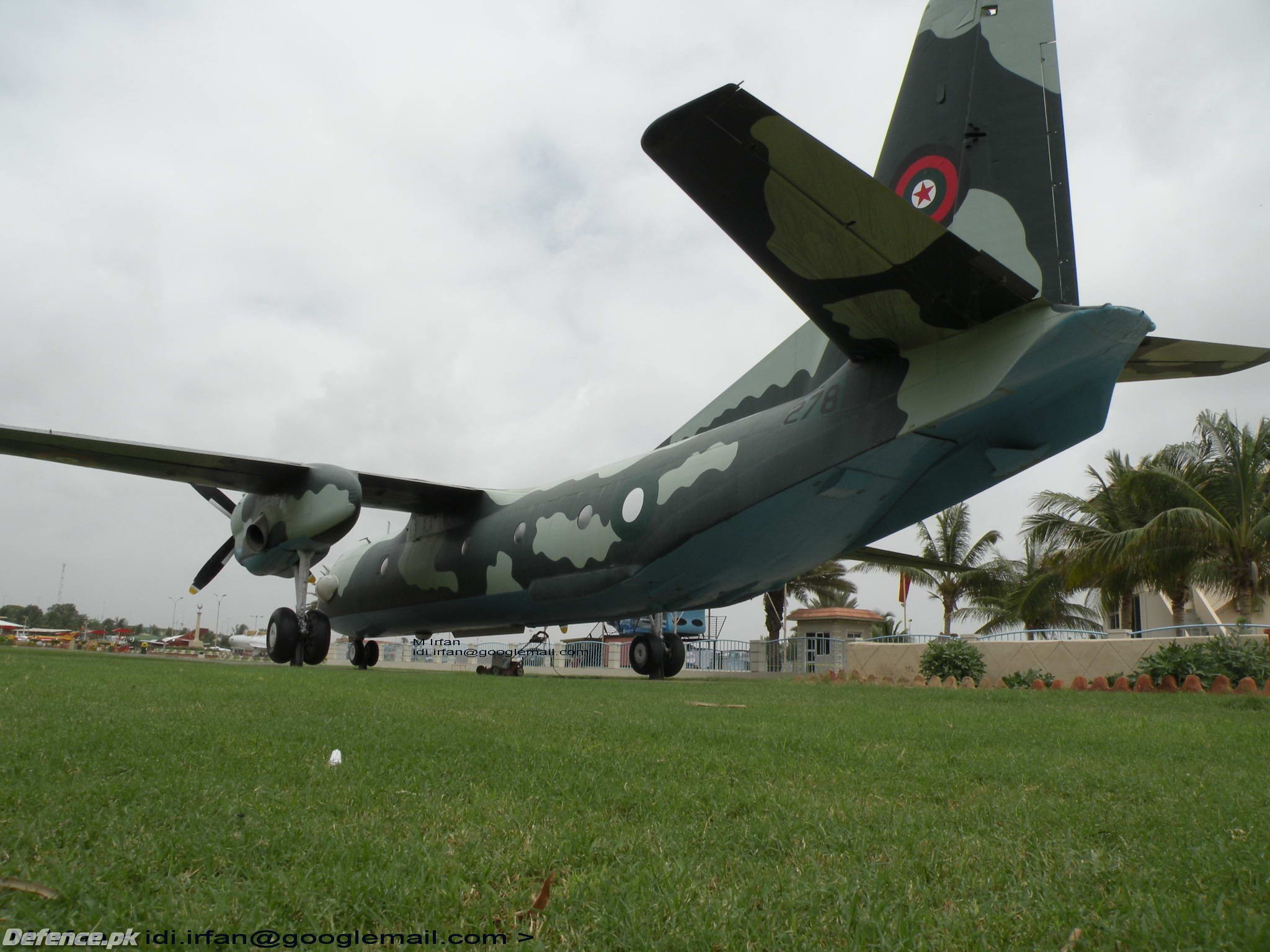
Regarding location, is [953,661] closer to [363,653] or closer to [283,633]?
[283,633]

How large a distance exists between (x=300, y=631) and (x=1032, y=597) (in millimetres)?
24239

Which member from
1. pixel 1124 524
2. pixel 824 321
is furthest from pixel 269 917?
pixel 1124 524

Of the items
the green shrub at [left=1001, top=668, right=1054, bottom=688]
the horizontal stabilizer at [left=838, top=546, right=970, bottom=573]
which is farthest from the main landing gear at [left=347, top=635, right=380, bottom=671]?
the green shrub at [left=1001, top=668, right=1054, bottom=688]

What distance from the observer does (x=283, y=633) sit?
13195 millimetres

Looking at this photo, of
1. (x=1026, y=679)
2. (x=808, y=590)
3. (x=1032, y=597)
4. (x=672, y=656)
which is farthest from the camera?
(x=808, y=590)

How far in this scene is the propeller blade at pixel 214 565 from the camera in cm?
1562

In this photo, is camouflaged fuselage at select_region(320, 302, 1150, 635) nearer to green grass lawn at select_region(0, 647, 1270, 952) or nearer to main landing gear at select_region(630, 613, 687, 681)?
green grass lawn at select_region(0, 647, 1270, 952)

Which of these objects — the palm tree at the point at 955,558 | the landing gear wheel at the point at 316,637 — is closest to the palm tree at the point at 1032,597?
the palm tree at the point at 955,558

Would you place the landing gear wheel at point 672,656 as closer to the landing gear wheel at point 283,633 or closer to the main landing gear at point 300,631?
the main landing gear at point 300,631

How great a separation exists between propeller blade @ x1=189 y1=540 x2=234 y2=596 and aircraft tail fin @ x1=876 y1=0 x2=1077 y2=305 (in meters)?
13.7

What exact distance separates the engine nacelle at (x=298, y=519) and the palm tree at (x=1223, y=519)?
18060mm

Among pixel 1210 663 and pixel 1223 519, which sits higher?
pixel 1223 519

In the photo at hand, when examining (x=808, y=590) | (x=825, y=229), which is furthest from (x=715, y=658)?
(x=825, y=229)

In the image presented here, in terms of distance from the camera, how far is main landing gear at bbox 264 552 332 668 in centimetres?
1316
